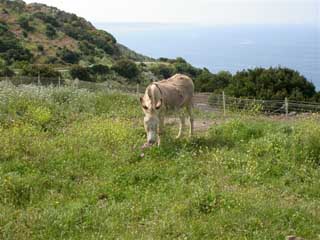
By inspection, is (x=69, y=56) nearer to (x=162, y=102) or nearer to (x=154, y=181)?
(x=162, y=102)

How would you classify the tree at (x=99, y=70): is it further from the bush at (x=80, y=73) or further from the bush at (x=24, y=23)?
the bush at (x=24, y=23)

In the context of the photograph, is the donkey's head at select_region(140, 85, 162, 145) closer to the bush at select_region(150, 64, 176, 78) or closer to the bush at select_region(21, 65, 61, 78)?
the bush at select_region(21, 65, 61, 78)

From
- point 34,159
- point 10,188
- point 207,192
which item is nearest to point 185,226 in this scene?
point 207,192

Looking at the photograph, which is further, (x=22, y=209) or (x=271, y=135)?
(x=271, y=135)

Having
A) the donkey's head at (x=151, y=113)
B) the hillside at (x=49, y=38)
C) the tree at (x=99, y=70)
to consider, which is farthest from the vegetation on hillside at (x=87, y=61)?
the donkey's head at (x=151, y=113)

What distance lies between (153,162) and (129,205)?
2.39 meters

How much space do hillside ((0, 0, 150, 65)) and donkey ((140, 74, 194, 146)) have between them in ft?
136

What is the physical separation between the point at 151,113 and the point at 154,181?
2358 millimetres

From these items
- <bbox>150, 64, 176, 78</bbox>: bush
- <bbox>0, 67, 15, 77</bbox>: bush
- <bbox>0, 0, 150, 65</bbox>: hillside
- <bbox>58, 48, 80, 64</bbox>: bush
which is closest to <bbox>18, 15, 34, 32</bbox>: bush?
<bbox>0, 0, 150, 65</bbox>: hillside

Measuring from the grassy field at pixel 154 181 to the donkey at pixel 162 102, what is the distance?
0.46m

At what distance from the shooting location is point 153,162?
10.9m

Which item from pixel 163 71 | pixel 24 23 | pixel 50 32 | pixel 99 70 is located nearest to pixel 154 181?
pixel 99 70

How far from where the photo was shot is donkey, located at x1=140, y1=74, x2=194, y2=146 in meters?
11.9

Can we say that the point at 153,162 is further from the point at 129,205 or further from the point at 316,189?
the point at 316,189
